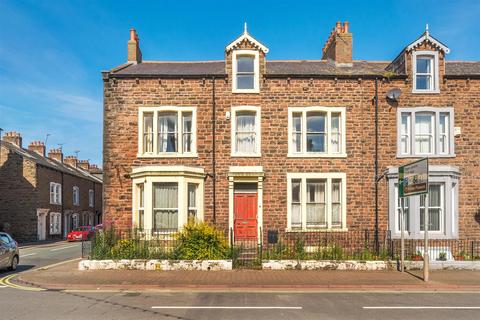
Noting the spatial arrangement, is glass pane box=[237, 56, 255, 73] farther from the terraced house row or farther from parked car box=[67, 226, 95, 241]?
parked car box=[67, 226, 95, 241]

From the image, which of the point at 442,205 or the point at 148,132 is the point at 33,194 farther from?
the point at 442,205

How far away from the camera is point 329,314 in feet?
32.1

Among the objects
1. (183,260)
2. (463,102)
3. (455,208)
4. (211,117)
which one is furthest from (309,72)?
(183,260)

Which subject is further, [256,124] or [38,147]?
[38,147]

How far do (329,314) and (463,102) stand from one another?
1427cm

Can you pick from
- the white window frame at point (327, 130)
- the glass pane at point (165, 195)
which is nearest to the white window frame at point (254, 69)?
the white window frame at point (327, 130)

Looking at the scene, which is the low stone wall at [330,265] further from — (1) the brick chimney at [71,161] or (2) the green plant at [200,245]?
(1) the brick chimney at [71,161]

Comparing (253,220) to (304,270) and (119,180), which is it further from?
(119,180)

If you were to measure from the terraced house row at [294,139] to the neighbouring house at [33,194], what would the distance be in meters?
20.4

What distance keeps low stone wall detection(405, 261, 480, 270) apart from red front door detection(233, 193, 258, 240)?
21.9 ft

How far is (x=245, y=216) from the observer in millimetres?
19562

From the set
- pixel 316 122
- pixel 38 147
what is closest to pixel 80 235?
pixel 38 147

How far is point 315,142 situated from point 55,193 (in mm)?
29608

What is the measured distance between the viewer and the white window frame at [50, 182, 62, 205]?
39.6m
